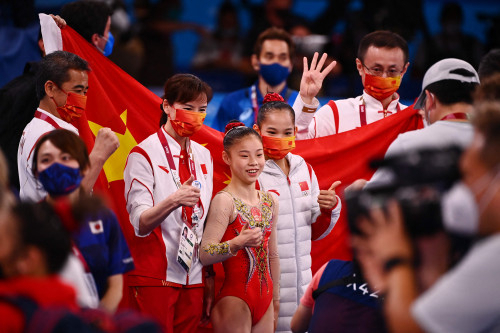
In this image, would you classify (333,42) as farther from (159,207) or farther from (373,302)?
(373,302)

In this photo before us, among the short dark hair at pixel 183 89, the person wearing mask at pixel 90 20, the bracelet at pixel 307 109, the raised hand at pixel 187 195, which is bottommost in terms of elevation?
the raised hand at pixel 187 195

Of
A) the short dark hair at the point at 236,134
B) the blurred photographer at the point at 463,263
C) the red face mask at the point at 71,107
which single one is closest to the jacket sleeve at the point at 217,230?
the short dark hair at the point at 236,134

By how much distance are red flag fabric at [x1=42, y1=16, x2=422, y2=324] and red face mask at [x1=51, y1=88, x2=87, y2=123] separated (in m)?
0.33

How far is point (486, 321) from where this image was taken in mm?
2303

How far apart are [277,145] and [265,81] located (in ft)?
5.36

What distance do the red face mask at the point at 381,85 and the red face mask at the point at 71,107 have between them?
1984 mm

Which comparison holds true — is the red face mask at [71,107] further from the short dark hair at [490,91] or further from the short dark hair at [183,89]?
the short dark hair at [490,91]

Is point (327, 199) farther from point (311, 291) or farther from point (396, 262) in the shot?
point (396, 262)

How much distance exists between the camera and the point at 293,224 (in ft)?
15.3

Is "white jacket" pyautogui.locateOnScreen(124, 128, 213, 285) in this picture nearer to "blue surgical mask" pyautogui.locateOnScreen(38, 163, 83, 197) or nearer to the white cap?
"blue surgical mask" pyautogui.locateOnScreen(38, 163, 83, 197)

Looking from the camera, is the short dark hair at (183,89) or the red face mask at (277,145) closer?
the short dark hair at (183,89)

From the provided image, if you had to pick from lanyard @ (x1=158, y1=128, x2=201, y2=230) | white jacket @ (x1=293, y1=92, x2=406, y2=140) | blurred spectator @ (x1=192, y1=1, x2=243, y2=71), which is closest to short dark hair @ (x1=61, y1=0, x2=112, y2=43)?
lanyard @ (x1=158, y1=128, x2=201, y2=230)

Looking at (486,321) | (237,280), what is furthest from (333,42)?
(486,321)

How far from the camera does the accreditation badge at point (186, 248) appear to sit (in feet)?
14.1
